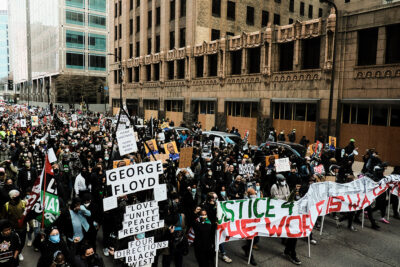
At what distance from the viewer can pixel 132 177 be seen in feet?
21.7

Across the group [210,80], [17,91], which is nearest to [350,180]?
[210,80]

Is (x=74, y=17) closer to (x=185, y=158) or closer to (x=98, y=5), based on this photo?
(x=98, y=5)

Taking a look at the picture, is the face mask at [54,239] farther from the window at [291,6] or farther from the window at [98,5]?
the window at [98,5]

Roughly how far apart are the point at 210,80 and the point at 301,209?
25.2 meters

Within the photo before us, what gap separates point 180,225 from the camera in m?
6.86

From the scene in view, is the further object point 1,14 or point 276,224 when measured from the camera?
point 1,14

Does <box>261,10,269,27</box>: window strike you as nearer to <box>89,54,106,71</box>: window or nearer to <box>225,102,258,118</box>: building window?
<box>225,102,258,118</box>: building window

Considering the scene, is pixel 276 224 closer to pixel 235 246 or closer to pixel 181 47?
pixel 235 246

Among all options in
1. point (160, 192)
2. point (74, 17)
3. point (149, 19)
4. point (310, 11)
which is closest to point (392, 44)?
point (160, 192)

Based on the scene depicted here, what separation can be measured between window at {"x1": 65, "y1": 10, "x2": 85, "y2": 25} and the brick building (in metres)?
28.8

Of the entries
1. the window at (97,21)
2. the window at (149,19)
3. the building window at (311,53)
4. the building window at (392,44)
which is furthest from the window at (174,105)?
the window at (97,21)

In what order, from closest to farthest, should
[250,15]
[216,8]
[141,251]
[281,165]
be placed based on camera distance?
[141,251], [281,165], [216,8], [250,15]

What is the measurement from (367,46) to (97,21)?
67.0 metres

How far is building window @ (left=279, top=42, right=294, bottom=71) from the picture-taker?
24.8 metres
